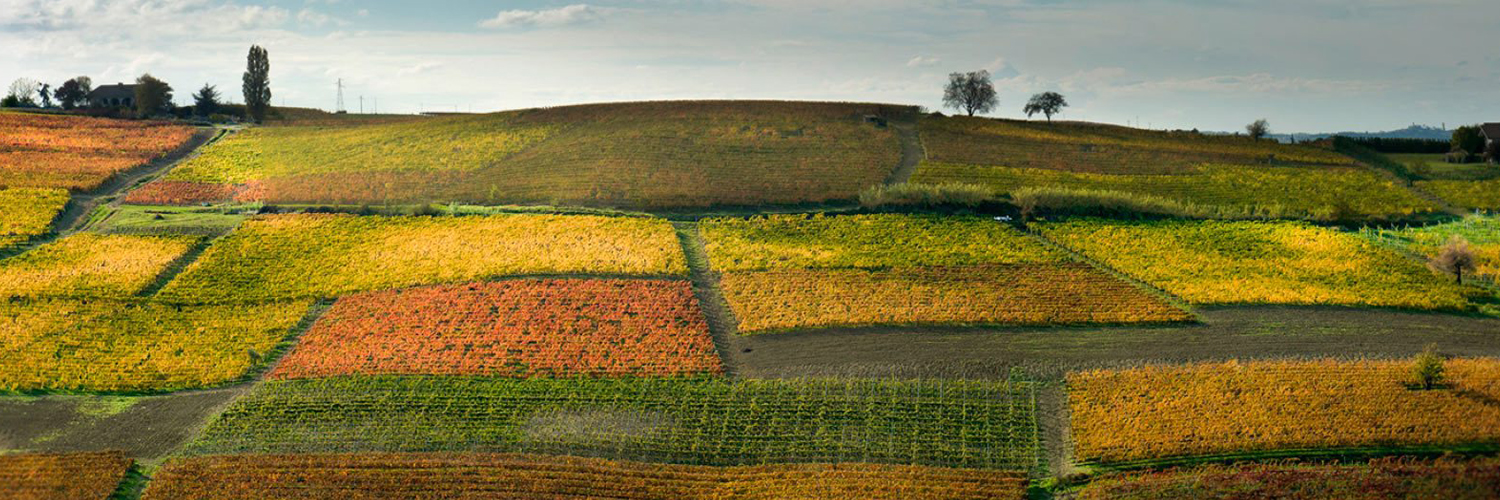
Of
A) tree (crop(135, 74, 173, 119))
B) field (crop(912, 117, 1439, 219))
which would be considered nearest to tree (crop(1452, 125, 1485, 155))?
field (crop(912, 117, 1439, 219))

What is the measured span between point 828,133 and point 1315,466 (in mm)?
62595

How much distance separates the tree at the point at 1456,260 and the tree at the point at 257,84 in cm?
10830

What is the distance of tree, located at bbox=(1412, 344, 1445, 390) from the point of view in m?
41.9

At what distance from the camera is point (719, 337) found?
167 ft

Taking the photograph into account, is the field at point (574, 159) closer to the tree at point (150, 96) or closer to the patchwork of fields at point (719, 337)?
the patchwork of fields at point (719, 337)

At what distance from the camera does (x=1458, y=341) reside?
1917 inches

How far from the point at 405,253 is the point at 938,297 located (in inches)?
1261

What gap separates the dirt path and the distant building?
85.5 m

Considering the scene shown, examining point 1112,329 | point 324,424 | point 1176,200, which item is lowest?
point 324,424

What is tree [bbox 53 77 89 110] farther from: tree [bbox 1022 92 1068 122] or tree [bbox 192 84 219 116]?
tree [bbox 1022 92 1068 122]

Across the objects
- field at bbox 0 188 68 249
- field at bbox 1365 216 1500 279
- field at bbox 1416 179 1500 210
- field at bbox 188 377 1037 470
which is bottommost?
field at bbox 188 377 1037 470

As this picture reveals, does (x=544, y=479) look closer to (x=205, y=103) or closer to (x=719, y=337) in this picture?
(x=719, y=337)

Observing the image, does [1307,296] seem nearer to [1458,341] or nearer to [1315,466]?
[1458,341]

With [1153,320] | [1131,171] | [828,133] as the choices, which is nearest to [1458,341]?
[1153,320]
